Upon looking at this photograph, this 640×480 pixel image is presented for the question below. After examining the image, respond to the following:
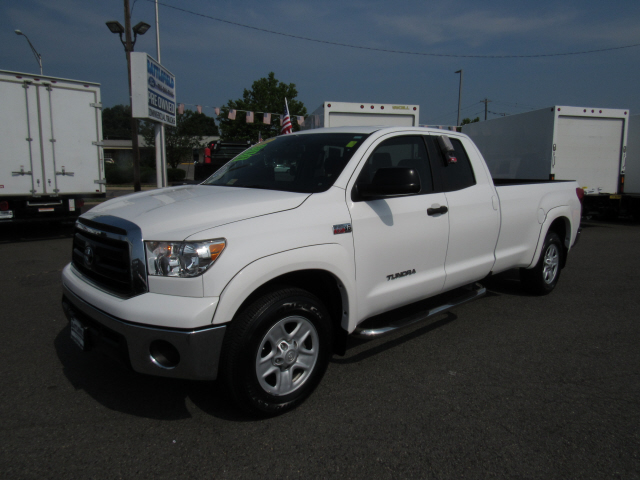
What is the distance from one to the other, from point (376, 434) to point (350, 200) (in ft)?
4.87

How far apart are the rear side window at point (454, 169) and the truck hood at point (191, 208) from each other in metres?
1.50

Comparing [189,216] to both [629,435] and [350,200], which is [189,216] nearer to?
[350,200]

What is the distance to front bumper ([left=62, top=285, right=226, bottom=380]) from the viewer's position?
2.45m

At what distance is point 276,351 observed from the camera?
2832 millimetres

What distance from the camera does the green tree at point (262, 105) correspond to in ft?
127

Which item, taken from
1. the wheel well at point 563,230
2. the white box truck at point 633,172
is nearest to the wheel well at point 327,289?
the wheel well at point 563,230

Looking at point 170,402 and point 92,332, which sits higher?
point 92,332

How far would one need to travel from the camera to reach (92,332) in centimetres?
276

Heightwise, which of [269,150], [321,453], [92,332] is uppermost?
[269,150]

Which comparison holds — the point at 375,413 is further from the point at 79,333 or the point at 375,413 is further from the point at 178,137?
the point at 178,137

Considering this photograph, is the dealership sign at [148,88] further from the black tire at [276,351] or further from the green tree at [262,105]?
the green tree at [262,105]

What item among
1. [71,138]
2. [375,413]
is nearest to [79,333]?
[375,413]

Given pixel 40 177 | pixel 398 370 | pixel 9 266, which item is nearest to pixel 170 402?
pixel 398 370

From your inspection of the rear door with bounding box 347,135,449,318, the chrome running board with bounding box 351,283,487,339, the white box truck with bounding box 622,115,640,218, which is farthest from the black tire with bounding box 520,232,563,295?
the white box truck with bounding box 622,115,640,218
